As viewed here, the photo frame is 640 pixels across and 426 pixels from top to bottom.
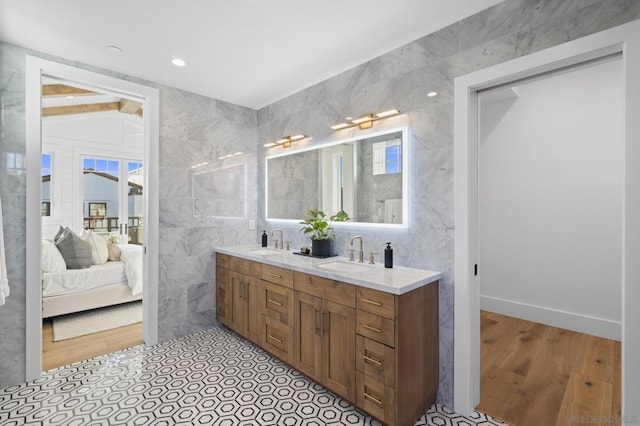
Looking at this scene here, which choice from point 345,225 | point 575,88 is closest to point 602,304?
point 575,88

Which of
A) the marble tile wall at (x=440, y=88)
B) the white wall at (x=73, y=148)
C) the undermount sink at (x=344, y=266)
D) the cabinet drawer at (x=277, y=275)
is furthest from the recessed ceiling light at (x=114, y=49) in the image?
the white wall at (x=73, y=148)

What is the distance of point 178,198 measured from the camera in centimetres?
320

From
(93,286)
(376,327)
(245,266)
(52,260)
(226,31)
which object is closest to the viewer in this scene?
(376,327)

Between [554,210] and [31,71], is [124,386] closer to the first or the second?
[31,71]

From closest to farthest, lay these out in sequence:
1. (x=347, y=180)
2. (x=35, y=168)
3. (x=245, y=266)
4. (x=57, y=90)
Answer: (x=35, y=168)
(x=347, y=180)
(x=245, y=266)
(x=57, y=90)

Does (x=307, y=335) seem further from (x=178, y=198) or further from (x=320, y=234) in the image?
(x=178, y=198)

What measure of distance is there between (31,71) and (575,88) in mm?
5010

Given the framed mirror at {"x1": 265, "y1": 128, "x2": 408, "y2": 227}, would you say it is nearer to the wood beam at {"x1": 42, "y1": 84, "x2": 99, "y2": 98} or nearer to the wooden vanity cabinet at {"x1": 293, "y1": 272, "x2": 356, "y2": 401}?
the wooden vanity cabinet at {"x1": 293, "y1": 272, "x2": 356, "y2": 401}

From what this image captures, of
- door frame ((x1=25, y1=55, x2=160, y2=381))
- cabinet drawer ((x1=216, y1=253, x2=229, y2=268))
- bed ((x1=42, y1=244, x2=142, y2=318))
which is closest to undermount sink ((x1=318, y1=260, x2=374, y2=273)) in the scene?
cabinet drawer ((x1=216, y1=253, x2=229, y2=268))

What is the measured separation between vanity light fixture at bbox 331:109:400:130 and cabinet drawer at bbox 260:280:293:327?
1.50 meters

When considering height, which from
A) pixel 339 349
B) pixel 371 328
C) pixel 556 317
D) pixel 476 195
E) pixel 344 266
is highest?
pixel 476 195

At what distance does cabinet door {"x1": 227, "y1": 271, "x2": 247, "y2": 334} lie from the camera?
301 cm

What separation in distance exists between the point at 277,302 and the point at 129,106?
475 cm

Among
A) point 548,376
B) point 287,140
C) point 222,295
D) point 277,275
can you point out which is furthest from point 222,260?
point 548,376
